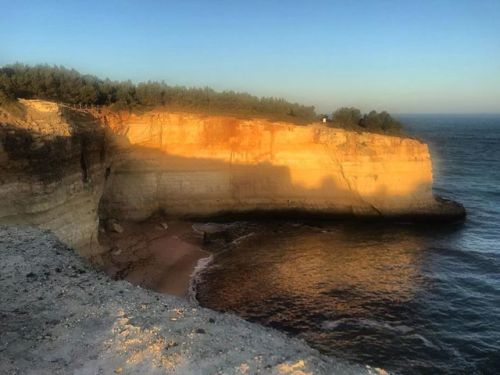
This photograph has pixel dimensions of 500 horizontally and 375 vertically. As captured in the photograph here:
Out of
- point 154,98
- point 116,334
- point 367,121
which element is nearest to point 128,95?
point 154,98

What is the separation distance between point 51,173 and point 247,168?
1359cm

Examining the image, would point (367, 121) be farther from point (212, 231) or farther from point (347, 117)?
point (212, 231)

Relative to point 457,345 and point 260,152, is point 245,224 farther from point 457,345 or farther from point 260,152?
point 457,345

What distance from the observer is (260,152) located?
90.9ft

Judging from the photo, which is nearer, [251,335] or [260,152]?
[251,335]

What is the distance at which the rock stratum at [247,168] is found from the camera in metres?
24.3

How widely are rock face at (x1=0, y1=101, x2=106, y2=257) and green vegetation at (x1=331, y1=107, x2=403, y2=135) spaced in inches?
683

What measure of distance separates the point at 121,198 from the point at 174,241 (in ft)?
13.9

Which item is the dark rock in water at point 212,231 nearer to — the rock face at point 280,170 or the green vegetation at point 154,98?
the rock face at point 280,170

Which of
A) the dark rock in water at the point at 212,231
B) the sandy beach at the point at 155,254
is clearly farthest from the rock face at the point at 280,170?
the sandy beach at the point at 155,254

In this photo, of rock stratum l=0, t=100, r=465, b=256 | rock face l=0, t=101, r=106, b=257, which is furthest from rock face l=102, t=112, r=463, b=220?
rock face l=0, t=101, r=106, b=257

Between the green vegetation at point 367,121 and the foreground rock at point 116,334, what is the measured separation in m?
22.8

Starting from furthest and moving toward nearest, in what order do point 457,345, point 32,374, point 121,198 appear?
point 121,198 < point 457,345 < point 32,374

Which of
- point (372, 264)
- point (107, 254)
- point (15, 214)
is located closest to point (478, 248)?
point (372, 264)
